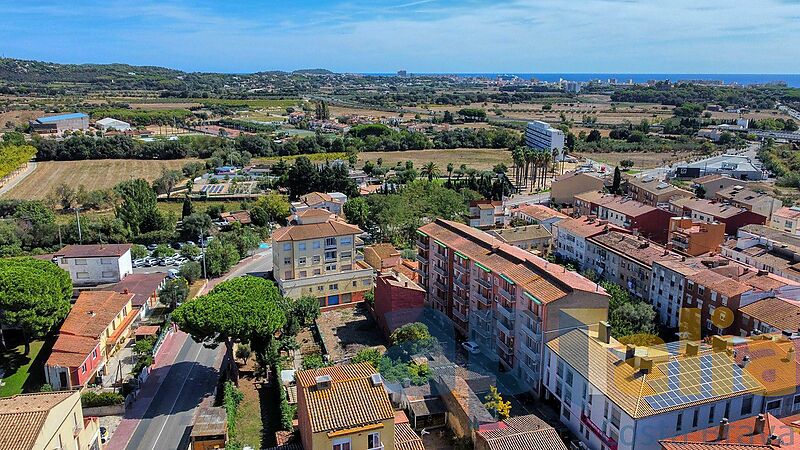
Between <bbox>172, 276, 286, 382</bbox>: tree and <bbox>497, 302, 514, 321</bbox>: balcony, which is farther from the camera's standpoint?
<bbox>497, 302, 514, 321</bbox>: balcony

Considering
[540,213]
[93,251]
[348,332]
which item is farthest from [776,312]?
[93,251]

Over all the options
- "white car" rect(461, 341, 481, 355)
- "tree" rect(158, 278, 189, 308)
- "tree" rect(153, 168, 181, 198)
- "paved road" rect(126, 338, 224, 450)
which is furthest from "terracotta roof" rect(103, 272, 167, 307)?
"tree" rect(153, 168, 181, 198)

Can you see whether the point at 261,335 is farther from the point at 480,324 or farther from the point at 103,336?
the point at 480,324

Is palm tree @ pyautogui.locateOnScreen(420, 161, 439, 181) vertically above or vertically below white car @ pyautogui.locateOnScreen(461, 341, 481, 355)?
above

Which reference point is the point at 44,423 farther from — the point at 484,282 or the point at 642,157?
the point at 642,157

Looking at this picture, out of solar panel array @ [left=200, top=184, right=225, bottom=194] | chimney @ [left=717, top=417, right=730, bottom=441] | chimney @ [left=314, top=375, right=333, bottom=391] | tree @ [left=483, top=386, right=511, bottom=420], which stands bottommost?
tree @ [left=483, top=386, right=511, bottom=420]

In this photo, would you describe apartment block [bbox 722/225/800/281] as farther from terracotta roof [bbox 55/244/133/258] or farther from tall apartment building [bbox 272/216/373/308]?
terracotta roof [bbox 55/244/133/258]
